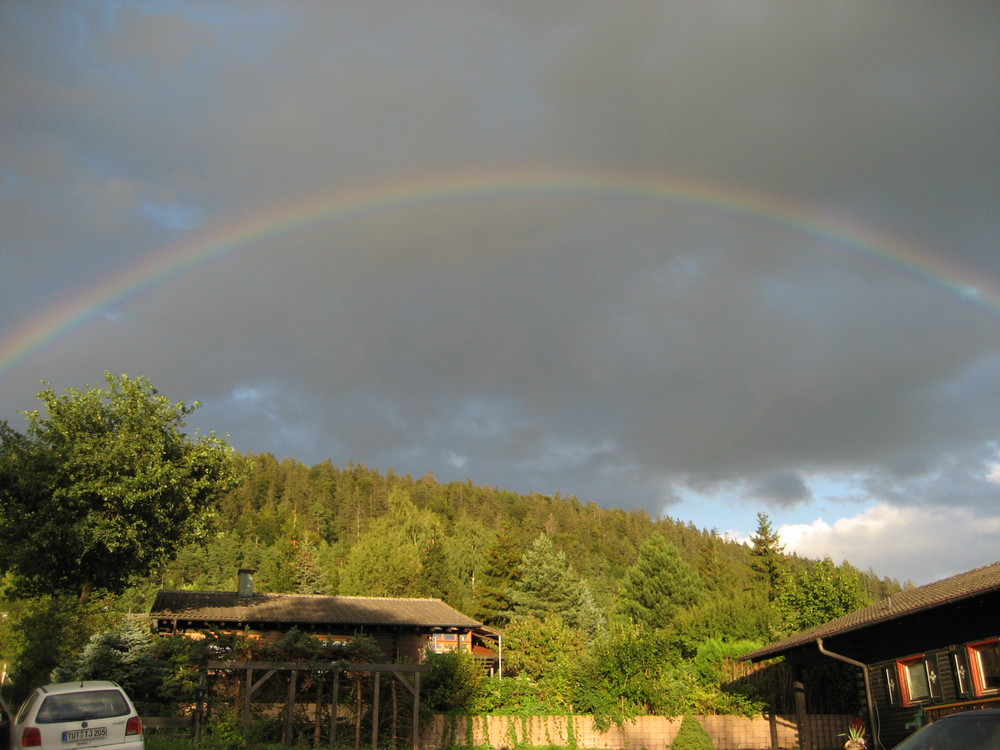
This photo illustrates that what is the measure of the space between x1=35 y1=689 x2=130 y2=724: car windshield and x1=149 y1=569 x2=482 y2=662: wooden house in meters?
15.5

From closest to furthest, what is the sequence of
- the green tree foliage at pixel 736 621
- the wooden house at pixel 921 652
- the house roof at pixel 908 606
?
the house roof at pixel 908 606, the wooden house at pixel 921 652, the green tree foliage at pixel 736 621

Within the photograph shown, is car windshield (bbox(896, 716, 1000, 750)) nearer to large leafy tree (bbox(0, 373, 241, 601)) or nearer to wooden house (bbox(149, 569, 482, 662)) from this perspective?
wooden house (bbox(149, 569, 482, 662))

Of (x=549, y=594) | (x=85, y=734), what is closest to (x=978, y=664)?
(x=85, y=734)

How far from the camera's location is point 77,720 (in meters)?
10.5

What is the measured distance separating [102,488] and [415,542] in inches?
2044

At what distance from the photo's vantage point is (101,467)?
25922 millimetres

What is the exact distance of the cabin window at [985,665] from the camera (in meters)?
16.1

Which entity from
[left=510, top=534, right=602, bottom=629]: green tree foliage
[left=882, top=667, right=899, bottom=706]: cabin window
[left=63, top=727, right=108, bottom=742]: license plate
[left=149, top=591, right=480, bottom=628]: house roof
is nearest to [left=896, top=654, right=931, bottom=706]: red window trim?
[left=882, top=667, right=899, bottom=706]: cabin window

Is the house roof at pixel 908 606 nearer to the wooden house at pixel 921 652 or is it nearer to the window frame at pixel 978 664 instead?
the wooden house at pixel 921 652

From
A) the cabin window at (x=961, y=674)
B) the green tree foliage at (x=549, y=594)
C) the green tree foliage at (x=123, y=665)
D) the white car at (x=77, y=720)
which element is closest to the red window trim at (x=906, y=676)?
the cabin window at (x=961, y=674)

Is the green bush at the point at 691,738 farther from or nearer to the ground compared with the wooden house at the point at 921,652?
nearer to the ground

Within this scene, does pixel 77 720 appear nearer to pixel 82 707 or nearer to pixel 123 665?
pixel 82 707

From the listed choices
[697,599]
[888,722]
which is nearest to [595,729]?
[888,722]

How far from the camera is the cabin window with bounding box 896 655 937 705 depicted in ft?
59.2
